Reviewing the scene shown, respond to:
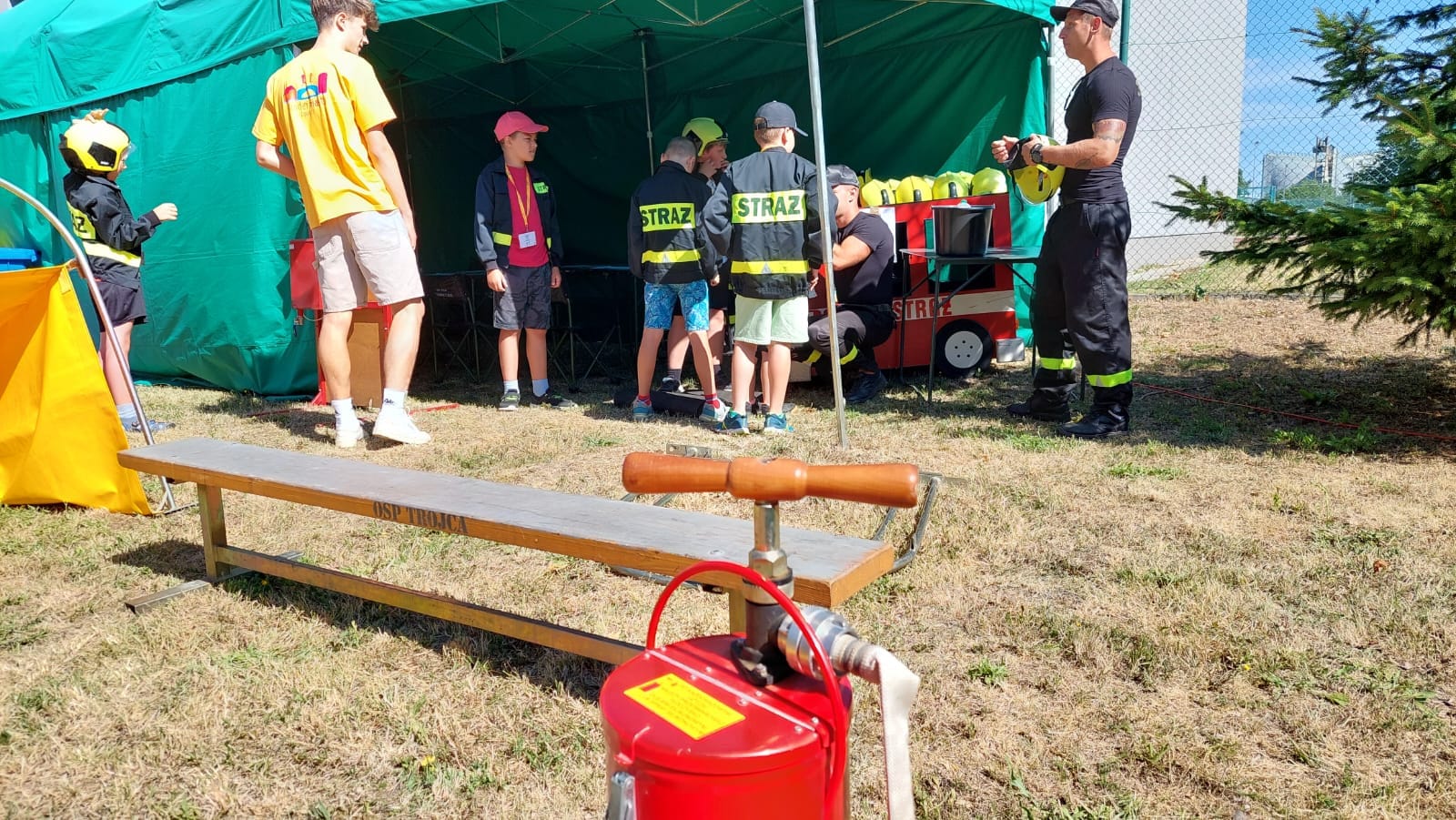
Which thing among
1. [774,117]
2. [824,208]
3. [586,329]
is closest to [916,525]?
[824,208]

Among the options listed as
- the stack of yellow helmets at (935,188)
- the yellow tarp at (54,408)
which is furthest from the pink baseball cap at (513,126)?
the yellow tarp at (54,408)

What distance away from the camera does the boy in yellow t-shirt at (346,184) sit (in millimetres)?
4914

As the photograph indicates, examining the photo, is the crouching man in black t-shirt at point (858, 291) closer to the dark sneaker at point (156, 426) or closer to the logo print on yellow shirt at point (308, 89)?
the logo print on yellow shirt at point (308, 89)

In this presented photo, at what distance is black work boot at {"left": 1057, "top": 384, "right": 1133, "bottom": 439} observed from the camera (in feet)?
16.8

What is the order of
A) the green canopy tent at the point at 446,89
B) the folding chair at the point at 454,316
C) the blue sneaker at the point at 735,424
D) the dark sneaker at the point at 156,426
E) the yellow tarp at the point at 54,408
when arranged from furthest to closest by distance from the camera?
the folding chair at the point at 454,316 → the green canopy tent at the point at 446,89 → the dark sneaker at the point at 156,426 → the blue sneaker at the point at 735,424 → the yellow tarp at the point at 54,408

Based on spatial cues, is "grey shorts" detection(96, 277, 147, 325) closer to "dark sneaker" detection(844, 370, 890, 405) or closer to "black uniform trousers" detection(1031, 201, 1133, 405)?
"dark sneaker" detection(844, 370, 890, 405)

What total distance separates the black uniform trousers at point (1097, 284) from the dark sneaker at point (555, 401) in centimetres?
322

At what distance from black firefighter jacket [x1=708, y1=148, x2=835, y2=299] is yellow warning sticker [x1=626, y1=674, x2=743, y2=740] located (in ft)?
14.0

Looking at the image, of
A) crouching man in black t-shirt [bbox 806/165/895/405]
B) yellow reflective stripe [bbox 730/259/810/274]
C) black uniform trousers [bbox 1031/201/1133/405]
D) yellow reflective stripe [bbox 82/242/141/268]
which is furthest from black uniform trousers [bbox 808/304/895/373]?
yellow reflective stripe [bbox 82/242/141/268]

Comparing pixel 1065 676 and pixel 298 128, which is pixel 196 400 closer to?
pixel 298 128

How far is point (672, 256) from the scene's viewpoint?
619cm

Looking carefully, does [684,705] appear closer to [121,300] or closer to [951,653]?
[951,653]

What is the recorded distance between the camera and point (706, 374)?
620 centimetres

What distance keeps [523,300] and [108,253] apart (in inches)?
95.6
